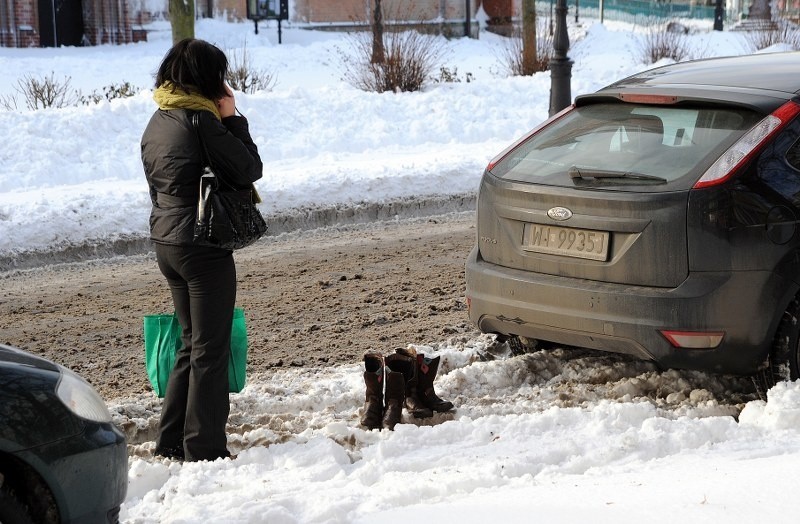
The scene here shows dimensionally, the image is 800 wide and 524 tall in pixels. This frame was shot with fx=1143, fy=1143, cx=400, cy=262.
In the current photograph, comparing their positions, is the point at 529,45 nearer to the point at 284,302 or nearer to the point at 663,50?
the point at 663,50

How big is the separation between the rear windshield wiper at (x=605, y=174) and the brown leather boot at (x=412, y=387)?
1.16 metres

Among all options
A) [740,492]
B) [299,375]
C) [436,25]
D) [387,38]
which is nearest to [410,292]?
[299,375]

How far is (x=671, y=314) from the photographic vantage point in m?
4.98

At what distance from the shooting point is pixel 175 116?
182 inches

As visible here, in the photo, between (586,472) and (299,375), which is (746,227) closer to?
(586,472)

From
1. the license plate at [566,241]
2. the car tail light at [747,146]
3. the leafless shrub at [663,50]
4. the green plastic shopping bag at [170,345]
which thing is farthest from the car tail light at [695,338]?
the leafless shrub at [663,50]

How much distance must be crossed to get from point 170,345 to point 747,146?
272 cm

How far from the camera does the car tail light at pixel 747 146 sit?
4.98m

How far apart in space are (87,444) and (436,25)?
1709 inches

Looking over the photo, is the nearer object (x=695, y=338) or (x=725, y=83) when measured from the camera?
(x=695, y=338)

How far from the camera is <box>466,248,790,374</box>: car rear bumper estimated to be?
16.3ft

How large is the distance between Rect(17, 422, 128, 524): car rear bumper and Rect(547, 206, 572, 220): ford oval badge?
244 cm

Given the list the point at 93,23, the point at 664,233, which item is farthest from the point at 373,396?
the point at 93,23

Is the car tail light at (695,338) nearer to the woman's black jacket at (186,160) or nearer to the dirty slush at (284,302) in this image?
the woman's black jacket at (186,160)
